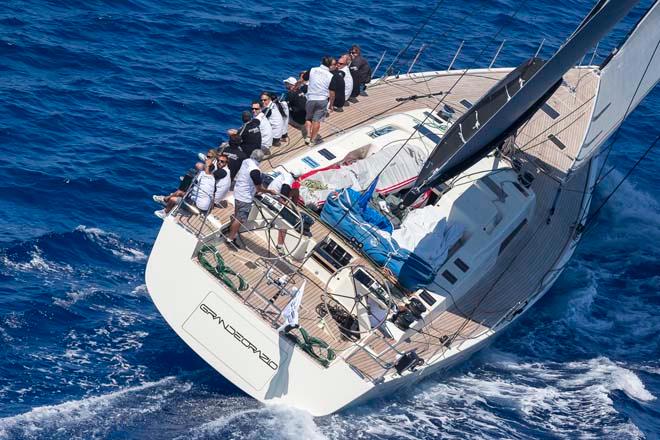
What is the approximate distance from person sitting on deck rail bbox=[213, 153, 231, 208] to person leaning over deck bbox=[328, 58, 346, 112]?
4744 mm

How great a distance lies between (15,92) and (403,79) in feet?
34.5

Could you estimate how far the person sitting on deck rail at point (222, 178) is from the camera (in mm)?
19938

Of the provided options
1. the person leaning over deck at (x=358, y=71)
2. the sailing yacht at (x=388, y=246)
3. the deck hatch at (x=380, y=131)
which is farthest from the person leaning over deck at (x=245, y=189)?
the person leaning over deck at (x=358, y=71)

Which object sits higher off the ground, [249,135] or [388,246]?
[249,135]

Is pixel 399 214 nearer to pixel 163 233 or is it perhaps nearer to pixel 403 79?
pixel 163 233

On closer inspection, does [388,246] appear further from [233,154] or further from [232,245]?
[233,154]

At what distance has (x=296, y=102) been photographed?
23859mm

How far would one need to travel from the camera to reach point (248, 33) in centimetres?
3334

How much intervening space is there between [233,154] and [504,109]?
18.4 ft

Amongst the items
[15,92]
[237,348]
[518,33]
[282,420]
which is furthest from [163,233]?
[518,33]

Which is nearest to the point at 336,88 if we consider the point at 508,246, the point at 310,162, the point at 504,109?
the point at 310,162

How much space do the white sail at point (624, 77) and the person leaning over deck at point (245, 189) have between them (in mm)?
6991

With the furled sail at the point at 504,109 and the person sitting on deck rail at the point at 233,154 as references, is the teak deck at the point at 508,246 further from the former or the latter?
the furled sail at the point at 504,109

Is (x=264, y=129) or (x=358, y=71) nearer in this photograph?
(x=264, y=129)
